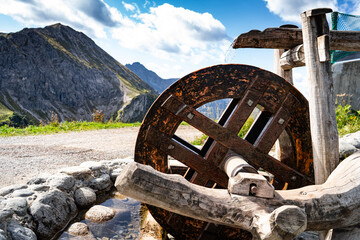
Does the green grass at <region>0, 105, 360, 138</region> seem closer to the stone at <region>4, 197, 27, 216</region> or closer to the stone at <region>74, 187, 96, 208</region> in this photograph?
the stone at <region>74, 187, 96, 208</region>

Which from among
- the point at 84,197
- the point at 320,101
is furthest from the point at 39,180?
the point at 320,101

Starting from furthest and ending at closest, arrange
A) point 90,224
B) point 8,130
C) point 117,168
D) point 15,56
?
1. point 15,56
2. point 8,130
3. point 117,168
4. point 90,224

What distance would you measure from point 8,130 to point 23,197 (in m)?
7.42

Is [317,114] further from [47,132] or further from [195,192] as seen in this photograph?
[47,132]

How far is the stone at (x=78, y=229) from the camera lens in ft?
9.52

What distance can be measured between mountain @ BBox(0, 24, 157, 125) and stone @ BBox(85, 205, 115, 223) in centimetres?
8217

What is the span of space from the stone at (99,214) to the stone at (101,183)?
0.50 meters

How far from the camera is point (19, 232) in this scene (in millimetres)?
2389

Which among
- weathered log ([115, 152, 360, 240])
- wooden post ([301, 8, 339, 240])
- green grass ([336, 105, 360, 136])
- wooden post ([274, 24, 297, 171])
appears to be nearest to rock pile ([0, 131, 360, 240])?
weathered log ([115, 152, 360, 240])

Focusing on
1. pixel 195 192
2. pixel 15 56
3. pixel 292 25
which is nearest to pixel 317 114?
pixel 292 25

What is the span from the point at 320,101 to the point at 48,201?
10.5 ft

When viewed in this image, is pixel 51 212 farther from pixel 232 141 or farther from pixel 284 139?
pixel 284 139

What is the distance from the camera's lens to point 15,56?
88.8m

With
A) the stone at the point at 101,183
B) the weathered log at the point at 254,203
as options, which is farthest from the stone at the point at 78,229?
the weathered log at the point at 254,203
